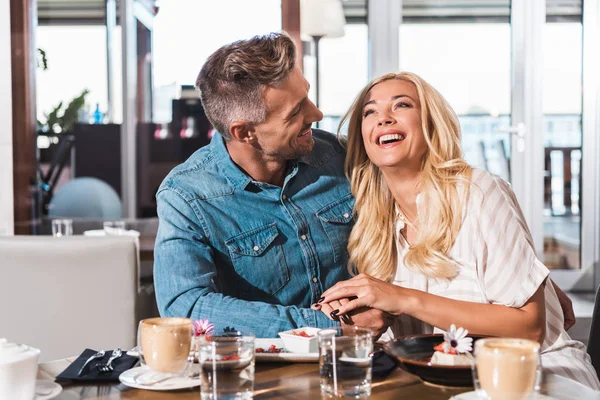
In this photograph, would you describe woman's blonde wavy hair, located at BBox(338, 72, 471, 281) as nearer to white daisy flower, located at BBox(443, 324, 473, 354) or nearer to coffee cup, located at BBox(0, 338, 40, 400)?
white daisy flower, located at BBox(443, 324, 473, 354)

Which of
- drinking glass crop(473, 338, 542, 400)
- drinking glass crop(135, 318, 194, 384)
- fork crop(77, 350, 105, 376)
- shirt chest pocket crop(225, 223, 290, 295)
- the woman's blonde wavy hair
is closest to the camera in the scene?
drinking glass crop(473, 338, 542, 400)

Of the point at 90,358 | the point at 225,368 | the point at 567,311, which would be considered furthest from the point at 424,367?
the point at 567,311

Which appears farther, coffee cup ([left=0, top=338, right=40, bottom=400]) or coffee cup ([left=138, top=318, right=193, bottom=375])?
coffee cup ([left=138, top=318, right=193, bottom=375])

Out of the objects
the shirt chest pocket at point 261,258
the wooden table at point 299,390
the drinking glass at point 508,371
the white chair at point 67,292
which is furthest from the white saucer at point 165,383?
the white chair at point 67,292

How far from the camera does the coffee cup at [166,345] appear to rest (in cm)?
118

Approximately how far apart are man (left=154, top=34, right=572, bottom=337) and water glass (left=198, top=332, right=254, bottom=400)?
0.74m

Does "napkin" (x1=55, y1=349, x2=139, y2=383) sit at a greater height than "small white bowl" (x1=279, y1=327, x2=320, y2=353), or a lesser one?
lesser

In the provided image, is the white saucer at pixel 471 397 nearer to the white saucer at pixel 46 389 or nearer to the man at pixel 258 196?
the white saucer at pixel 46 389

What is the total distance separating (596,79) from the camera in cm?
492

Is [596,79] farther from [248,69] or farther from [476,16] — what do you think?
[248,69]

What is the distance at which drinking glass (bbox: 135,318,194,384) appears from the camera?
118cm

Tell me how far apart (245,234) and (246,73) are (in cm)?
41

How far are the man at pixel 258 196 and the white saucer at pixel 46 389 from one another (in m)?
0.62

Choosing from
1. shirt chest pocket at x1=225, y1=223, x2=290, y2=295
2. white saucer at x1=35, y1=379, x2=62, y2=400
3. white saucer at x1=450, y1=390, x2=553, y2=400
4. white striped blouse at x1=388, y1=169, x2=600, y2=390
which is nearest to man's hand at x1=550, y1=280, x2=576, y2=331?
white striped blouse at x1=388, y1=169, x2=600, y2=390
